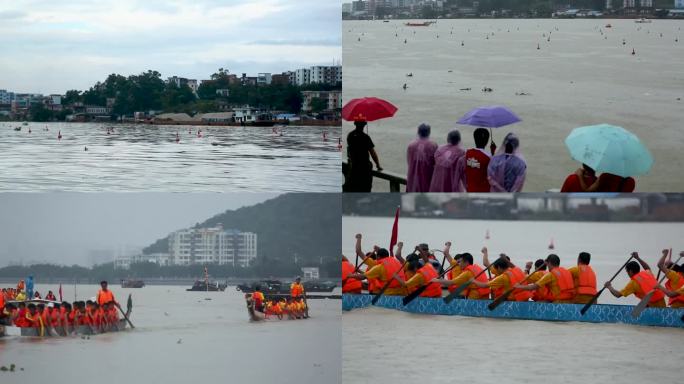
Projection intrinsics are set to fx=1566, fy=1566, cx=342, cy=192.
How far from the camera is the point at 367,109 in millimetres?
11352

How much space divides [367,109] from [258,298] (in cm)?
160

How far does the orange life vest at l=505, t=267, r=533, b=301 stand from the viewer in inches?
440

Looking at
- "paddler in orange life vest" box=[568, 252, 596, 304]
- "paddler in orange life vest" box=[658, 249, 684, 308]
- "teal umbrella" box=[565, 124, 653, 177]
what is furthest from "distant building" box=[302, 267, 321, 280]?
"paddler in orange life vest" box=[658, 249, 684, 308]

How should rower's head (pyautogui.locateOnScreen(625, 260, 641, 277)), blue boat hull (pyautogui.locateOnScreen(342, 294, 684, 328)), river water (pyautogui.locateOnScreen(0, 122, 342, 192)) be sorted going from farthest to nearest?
river water (pyautogui.locateOnScreen(0, 122, 342, 192)) < blue boat hull (pyautogui.locateOnScreen(342, 294, 684, 328)) < rower's head (pyautogui.locateOnScreen(625, 260, 641, 277))

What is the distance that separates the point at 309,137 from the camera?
11.3 meters

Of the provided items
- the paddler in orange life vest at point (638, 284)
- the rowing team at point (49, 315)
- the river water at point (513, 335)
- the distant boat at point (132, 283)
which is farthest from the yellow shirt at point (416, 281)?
the rowing team at point (49, 315)

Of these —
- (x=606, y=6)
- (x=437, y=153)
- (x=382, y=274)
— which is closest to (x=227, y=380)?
(x=382, y=274)

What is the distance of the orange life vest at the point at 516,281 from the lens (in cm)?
1118

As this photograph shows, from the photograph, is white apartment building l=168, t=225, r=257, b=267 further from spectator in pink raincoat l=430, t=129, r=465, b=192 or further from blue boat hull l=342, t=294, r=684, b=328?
spectator in pink raincoat l=430, t=129, r=465, b=192

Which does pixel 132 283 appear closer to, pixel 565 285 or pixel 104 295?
pixel 104 295

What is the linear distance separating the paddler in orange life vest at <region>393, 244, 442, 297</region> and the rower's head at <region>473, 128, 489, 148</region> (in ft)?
2.99

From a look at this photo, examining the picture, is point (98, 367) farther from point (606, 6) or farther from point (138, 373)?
point (606, 6)

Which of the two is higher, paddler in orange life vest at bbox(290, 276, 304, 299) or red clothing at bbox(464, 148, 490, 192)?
red clothing at bbox(464, 148, 490, 192)

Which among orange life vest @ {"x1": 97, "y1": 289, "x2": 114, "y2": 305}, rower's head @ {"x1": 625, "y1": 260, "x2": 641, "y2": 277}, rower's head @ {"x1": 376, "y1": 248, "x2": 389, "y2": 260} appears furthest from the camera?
rower's head @ {"x1": 376, "y1": 248, "x2": 389, "y2": 260}
